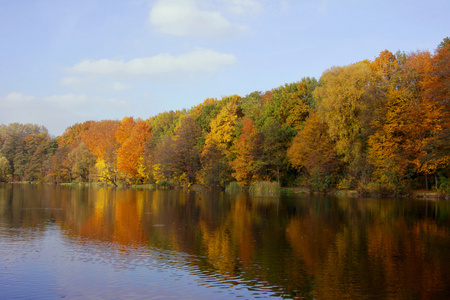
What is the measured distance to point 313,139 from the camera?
2135 inches

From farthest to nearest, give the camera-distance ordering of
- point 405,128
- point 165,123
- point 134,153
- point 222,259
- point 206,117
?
point 165,123, point 134,153, point 206,117, point 405,128, point 222,259

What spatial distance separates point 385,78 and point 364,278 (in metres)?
46.8

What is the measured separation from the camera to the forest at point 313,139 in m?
45.0

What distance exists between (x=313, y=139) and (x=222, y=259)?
141 feet

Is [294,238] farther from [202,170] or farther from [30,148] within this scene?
[30,148]

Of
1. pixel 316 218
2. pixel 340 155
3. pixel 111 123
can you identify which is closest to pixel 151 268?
pixel 316 218

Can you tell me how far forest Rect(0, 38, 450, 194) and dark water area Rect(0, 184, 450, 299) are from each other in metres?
24.2

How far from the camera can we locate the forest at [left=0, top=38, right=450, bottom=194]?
148 ft

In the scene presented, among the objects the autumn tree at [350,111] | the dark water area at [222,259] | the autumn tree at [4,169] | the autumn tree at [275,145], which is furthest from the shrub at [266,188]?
the autumn tree at [4,169]

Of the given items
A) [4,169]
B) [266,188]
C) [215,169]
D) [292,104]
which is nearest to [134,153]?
[215,169]

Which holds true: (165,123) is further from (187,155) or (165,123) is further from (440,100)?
(440,100)

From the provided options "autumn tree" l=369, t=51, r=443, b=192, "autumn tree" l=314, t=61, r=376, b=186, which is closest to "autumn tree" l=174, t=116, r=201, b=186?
"autumn tree" l=314, t=61, r=376, b=186

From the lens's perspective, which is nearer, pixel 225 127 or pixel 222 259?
pixel 222 259

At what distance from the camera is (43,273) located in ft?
37.8
